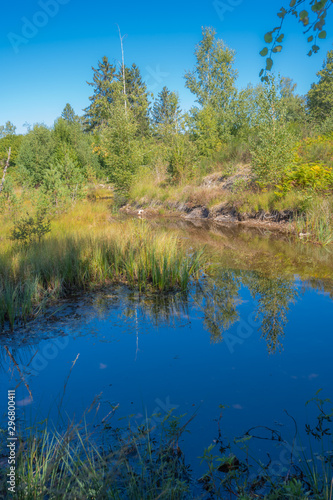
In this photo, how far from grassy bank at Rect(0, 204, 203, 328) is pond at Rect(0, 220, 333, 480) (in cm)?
32

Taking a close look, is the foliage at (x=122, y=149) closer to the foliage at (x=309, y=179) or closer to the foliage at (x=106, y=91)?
the foliage at (x=309, y=179)

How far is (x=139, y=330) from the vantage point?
4.77m

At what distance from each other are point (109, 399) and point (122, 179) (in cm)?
1735

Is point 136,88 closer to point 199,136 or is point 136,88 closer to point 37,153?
point 37,153

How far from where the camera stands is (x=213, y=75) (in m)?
28.7

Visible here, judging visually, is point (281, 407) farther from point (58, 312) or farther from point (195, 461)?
point (58, 312)

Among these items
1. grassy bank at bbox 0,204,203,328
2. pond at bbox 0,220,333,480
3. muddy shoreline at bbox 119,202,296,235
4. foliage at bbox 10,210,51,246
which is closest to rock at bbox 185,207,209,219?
muddy shoreline at bbox 119,202,296,235

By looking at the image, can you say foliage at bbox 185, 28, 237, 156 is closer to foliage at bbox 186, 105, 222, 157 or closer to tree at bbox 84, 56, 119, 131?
foliage at bbox 186, 105, 222, 157

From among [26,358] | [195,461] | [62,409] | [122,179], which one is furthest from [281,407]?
[122,179]

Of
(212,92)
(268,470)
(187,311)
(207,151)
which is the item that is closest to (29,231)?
(187,311)

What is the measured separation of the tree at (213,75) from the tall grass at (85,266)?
20.6 m

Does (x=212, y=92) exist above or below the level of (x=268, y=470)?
above

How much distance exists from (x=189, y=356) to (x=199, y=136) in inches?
764

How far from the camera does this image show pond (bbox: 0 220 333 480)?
300cm
